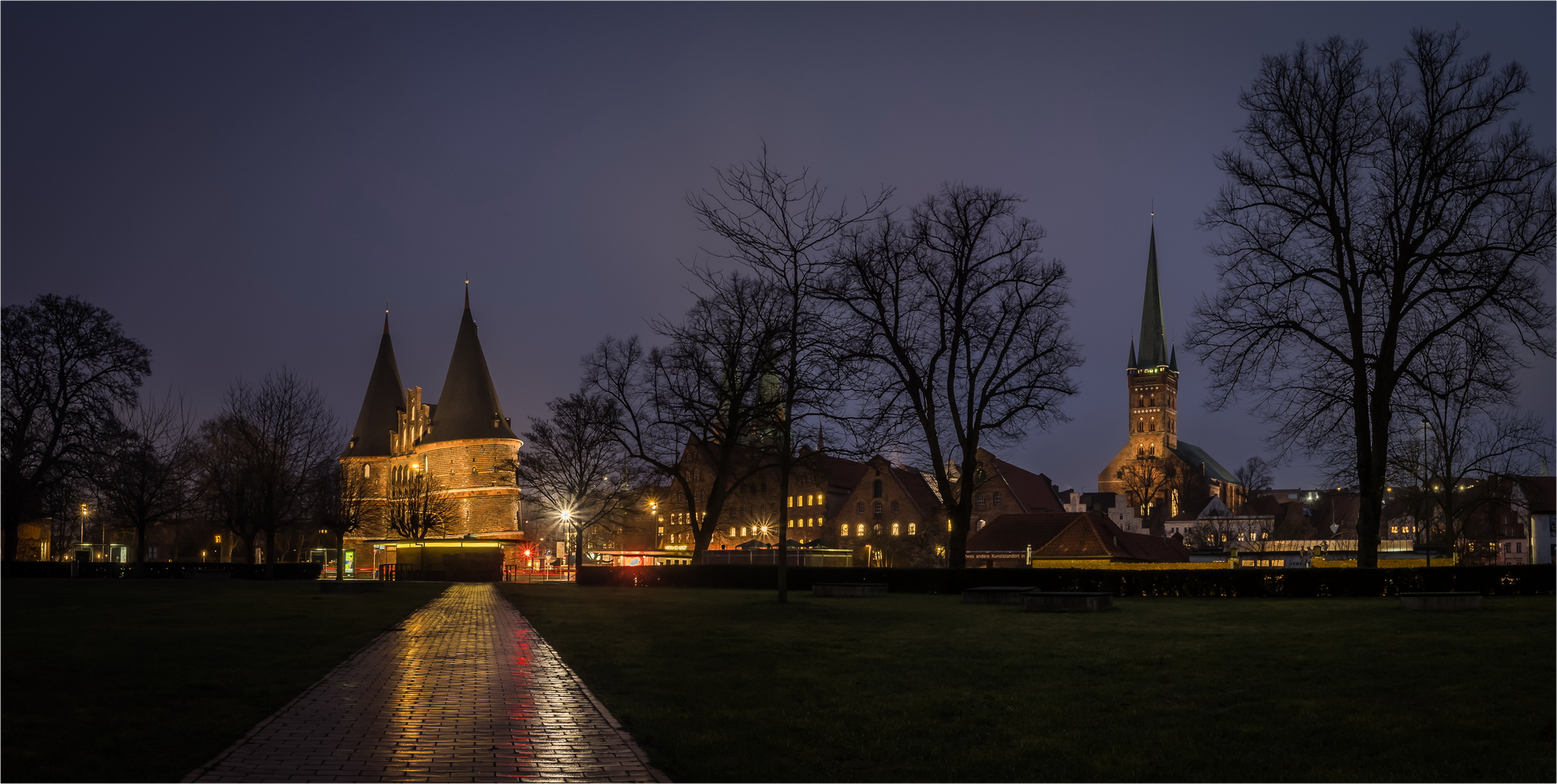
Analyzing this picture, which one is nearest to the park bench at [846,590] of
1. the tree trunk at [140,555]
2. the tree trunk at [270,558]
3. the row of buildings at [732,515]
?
the row of buildings at [732,515]

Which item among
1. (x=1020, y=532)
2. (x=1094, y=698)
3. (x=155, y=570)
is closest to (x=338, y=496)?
(x=155, y=570)

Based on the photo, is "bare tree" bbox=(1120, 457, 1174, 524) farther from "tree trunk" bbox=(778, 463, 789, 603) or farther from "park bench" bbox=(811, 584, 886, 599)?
"tree trunk" bbox=(778, 463, 789, 603)

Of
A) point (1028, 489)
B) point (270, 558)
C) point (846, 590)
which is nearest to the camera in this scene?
point (846, 590)

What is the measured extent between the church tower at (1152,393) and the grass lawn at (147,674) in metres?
177

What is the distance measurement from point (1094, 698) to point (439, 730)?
5.77 metres

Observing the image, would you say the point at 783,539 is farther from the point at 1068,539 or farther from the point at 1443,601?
the point at 1068,539

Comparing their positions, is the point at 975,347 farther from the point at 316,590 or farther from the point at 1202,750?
the point at 1202,750

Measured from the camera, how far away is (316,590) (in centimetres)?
3434

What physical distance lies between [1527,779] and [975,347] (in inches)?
1113

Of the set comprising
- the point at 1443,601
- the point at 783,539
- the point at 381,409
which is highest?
the point at 381,409

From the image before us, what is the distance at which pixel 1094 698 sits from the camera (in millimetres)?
10203

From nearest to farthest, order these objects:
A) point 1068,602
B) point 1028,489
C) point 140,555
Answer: point 1068,602 < point 140,555 < point 1028,489

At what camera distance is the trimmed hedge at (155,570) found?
→ 47000 millimetres

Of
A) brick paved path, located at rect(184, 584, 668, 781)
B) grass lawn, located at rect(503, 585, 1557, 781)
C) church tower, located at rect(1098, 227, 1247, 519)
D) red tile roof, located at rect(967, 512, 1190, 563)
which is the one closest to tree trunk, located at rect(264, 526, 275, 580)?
grass lawn, located at rect(503, 585, 1557, 781)
